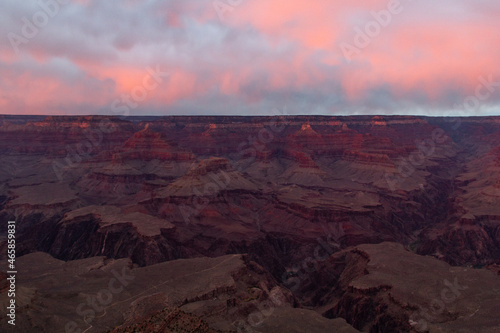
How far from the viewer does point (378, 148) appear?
200 m

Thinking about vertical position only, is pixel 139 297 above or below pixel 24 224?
above

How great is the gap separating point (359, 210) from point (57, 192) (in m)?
106

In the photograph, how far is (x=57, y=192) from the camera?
13275 cm

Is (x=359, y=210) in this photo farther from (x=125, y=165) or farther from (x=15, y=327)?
(x=125, y=165)

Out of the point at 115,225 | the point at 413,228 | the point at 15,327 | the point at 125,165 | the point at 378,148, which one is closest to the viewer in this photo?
the point at 15,327

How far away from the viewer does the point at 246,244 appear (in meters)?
90.7

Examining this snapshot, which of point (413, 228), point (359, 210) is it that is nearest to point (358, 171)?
point (413, 228)

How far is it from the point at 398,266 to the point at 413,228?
231ft

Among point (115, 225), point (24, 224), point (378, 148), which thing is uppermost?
point (378, 148)

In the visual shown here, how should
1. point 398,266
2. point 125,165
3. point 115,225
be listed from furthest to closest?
point 125,165 < point 115,225 < point 398,266

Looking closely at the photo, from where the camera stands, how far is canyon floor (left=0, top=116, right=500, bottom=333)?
45.0m

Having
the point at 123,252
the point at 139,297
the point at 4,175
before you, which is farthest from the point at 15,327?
the point at 4,175

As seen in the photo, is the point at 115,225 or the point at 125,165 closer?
the point at 115,225

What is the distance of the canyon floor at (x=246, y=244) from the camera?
148 ft
